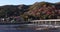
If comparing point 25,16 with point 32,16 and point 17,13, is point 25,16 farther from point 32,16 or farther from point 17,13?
point 17,13

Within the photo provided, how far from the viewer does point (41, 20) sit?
137 feet

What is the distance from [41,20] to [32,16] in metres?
3.71

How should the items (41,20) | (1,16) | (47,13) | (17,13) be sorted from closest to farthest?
(41,20) < (47,13) < (1,16) < (17,13)

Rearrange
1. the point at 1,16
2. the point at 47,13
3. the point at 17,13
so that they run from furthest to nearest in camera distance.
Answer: the point at 17,13 < the point at 1,16 < the point at 47,13

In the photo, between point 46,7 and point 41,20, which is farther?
point 46,7

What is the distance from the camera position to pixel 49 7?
47.7 m

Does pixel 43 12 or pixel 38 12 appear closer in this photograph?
pixel 43 12

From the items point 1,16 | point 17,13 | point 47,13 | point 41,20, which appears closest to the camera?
point 41,20

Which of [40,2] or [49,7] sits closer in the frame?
[49,7]

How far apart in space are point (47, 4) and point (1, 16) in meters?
10.7

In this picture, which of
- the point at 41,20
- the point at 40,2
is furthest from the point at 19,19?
the point at 40,2

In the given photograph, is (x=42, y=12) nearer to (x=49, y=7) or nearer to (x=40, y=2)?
(x=49, y=7)

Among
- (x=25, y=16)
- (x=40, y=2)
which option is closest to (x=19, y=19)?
(x=25, y=16)

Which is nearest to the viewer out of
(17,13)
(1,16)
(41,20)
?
(41,20)
